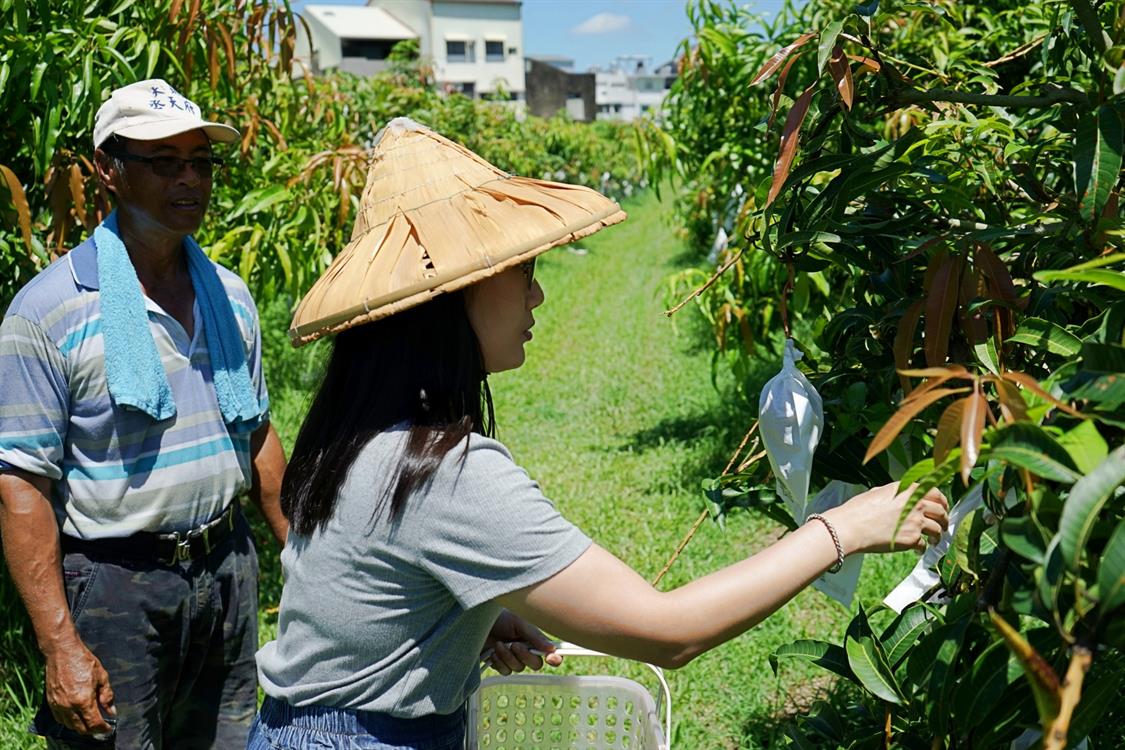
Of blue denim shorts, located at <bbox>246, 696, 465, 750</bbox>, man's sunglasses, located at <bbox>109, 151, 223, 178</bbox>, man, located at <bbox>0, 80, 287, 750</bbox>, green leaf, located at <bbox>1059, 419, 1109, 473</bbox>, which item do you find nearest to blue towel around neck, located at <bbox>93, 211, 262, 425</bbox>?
man, located at <bbox>0, 80, 287, 750</bbox>

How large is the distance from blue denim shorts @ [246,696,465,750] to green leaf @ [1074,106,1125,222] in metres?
1.01

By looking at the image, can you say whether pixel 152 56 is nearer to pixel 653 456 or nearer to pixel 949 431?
pixel 949 431

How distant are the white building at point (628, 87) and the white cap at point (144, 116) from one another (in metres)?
61.7

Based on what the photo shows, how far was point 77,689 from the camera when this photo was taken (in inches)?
79.7

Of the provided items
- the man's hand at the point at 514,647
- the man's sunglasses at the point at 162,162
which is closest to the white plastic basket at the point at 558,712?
the man's hand at the point at 514,647

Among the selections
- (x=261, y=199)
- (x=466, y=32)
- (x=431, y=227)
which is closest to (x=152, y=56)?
(x=261, y=199)

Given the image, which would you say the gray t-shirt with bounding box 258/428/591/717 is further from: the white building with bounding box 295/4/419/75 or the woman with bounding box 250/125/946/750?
the white building with bounding box 295/4/419/75

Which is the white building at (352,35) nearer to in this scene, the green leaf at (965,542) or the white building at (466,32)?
the white building at (466,32)

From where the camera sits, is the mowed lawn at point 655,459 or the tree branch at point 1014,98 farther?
the mowed lawn at point 655,459

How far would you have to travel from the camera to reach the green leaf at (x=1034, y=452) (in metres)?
0.86

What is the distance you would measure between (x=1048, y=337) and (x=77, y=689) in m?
1.72

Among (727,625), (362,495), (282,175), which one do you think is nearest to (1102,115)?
(727,625)

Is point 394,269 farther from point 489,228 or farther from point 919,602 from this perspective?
point 919,602

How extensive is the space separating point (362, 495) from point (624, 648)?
36 cm
